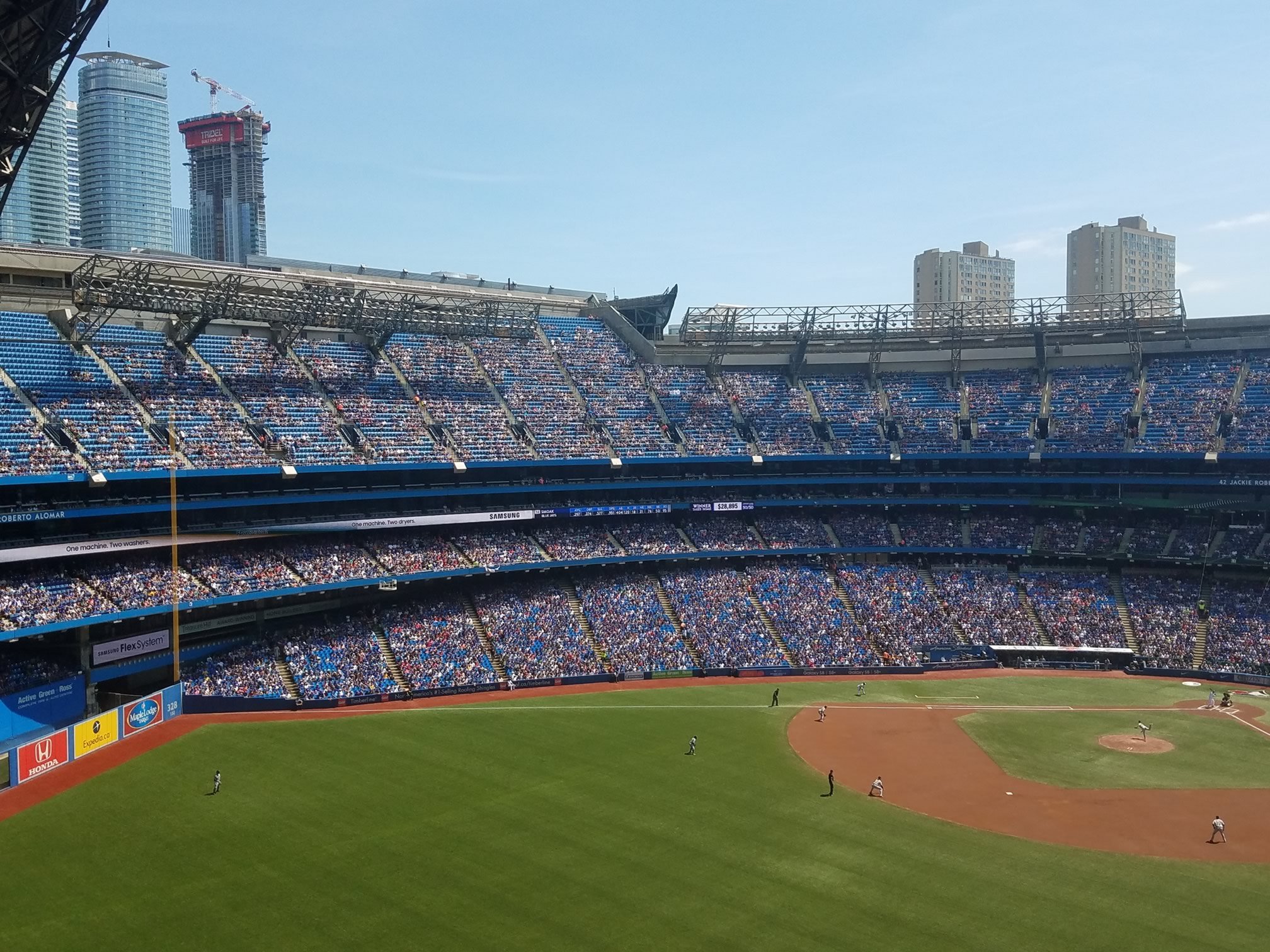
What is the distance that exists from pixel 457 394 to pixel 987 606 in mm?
37682

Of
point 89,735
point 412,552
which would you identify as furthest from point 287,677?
point 89,735

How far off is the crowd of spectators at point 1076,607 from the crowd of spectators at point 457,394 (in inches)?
1354

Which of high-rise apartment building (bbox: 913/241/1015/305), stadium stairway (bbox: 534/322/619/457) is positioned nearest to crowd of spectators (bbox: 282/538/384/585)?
stadium stairway (bbox: 534/322/619/457)

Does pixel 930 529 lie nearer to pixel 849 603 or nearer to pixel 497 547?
pixel 849 603

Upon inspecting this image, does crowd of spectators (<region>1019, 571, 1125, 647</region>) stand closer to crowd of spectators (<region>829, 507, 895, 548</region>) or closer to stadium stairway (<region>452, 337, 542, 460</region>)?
crowd of spectators (<region>829, 507, 895, 548</region>)

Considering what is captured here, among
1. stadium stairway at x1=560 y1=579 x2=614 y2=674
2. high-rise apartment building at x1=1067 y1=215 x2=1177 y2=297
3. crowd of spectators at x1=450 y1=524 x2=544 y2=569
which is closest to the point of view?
stadium stairway at x1=560 y1=579 x2=614 y2=674

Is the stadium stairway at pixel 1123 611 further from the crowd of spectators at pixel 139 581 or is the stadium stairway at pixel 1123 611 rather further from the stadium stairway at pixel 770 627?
the crowd of spectators at pixel 139 581

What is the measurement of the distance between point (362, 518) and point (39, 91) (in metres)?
41.1

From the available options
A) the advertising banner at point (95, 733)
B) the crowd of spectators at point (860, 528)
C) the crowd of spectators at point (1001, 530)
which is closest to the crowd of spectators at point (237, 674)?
the advertising banner at point (95, 733)

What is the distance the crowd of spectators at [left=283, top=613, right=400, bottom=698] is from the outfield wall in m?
6.42

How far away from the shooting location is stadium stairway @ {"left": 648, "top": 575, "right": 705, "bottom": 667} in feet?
198

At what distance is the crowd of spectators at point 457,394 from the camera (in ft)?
213

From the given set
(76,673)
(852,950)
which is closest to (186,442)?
(76,673)

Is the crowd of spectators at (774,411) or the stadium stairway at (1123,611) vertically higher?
the crowd of spectators at (774,411)
